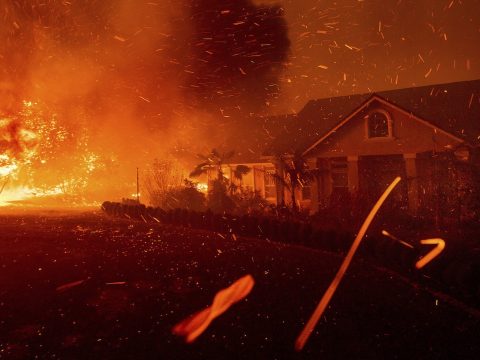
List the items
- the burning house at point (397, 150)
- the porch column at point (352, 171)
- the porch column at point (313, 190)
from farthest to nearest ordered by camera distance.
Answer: the porch column at point (313, 190)
the porch column at point (352, 171)
the burning house at point (397, 150)

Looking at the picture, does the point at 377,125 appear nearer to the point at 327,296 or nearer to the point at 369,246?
the point at 369,246

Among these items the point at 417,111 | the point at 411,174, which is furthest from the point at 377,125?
the point at 417,111

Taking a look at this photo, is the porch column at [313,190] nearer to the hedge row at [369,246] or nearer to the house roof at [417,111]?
the house roof at [417,111]

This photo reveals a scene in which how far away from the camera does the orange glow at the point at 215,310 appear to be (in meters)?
4.99

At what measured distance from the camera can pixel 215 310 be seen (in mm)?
5723

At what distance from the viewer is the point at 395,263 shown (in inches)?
320

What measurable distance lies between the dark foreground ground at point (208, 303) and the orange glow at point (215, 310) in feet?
0.37

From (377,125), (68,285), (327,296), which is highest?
(377,125)

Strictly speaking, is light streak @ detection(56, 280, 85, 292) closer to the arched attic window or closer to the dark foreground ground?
the dark foreground ground

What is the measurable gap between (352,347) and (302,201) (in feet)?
53.3

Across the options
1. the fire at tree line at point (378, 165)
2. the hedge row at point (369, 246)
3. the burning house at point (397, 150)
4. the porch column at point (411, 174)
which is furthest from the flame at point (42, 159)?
the porch column at point (411, 174)

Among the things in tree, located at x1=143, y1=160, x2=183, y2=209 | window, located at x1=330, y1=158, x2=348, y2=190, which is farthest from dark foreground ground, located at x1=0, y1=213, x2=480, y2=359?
tree, located at x1=143, y1=160, x2=183, y2=209

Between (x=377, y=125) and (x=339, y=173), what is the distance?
116 inches

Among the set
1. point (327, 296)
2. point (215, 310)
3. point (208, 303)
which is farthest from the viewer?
point (327, 296)
